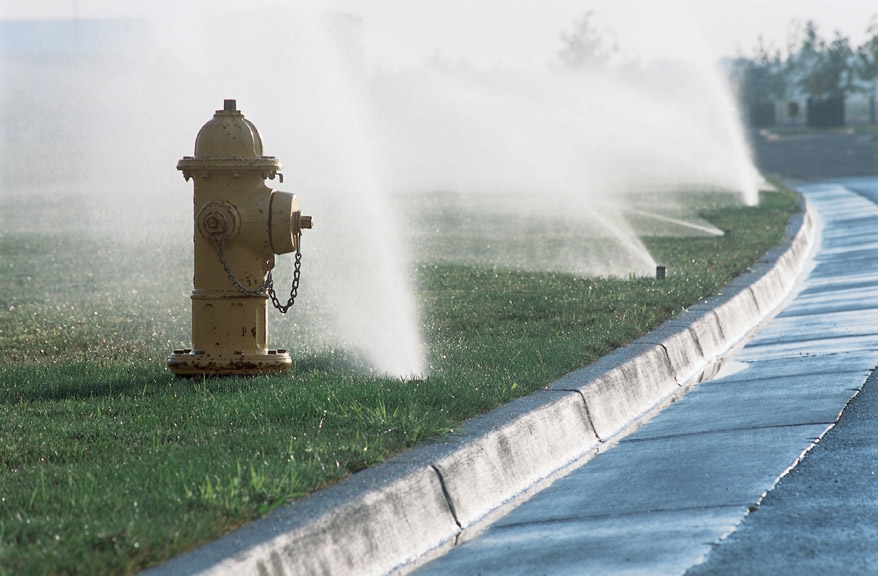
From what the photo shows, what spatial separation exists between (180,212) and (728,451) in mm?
16685

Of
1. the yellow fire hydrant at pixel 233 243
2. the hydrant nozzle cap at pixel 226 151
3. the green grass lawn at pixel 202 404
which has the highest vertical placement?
the hydrant nozzle cap at pixel 226 151

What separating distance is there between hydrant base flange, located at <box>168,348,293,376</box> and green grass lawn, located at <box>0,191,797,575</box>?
57mm

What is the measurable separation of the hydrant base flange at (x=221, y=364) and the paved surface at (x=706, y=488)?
157cm

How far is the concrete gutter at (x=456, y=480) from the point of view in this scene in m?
3.47

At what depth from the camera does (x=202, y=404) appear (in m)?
5.32

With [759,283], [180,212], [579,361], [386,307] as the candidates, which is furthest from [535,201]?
[579,361]

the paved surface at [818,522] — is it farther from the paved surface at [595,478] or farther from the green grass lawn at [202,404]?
the green grass lawn at [202,404]

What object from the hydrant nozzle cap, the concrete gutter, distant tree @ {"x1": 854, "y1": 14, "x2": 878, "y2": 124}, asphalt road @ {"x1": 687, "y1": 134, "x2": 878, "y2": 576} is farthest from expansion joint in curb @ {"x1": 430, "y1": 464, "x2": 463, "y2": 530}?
distant tree @ {"x1": 854, "y1": 14, "x2": 878, "y2": 124}

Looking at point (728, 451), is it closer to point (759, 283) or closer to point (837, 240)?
point (759, 283)

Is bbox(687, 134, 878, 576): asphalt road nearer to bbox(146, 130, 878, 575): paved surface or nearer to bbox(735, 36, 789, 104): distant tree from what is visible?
bbox(146, 130, 878, 575): paved surface

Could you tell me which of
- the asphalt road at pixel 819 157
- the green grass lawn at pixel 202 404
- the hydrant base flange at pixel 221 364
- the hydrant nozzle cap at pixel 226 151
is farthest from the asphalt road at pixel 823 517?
the asphalt road at pixel 819 157

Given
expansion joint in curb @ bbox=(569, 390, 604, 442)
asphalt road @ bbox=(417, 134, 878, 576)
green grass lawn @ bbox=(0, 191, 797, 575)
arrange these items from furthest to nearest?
1. expansion joint in curb @ bbox=(569, 390, 604, 442)
2. asphalt road @ bbox=(417, 134, 878, 576)
3. green grass lawn @ bbox=(0, 191, 797, 575)

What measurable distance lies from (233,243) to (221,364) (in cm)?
53

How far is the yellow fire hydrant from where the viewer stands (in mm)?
→ 5855
